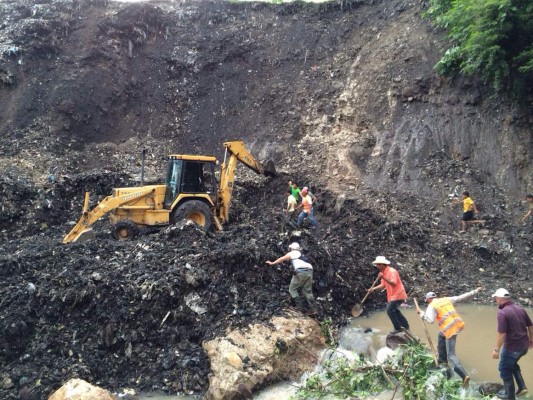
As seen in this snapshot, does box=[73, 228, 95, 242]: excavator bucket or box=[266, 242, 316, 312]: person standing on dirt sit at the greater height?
box=[266, 242, 316, 312]: person standing on dirt

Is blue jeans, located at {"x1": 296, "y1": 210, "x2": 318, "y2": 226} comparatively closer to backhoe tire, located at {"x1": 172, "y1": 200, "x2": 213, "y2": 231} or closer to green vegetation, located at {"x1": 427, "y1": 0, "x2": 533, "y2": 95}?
backhoe tire, located at {"x1": 172, "y1": 200, "x2": 213, "y2": 231}

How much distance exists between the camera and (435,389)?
5.46m

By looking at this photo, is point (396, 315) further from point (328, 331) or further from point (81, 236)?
point (81, 236)

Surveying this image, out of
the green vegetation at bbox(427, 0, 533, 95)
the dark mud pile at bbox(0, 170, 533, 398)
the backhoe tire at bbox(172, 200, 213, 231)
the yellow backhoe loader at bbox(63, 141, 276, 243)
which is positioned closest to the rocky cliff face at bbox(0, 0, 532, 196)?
the green vegetation at bbox(427, 0, 533, 95)

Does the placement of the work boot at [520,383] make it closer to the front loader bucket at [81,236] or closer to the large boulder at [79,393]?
the large boulder at [79,393]

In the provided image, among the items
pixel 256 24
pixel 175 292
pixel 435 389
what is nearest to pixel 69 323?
pixel 175 292

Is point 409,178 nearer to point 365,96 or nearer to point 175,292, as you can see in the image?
point 365,96

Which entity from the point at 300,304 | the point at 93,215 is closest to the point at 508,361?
the point at 300,304

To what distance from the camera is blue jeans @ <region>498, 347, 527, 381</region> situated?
17.5ft

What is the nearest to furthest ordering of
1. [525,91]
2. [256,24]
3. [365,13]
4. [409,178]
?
[525,91]
[409,178]
[365,13]
[256,24]

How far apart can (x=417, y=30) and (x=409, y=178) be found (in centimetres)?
671

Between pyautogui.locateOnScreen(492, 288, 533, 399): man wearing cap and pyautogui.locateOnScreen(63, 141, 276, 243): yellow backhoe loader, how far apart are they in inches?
286

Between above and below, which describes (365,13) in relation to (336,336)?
above

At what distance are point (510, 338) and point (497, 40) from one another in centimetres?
1006
